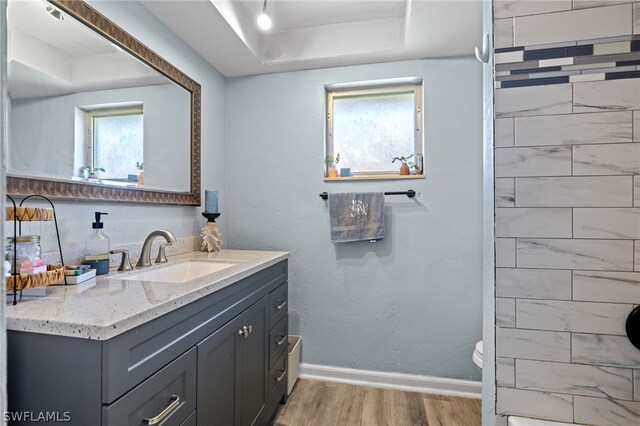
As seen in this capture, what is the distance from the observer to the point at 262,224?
223cm

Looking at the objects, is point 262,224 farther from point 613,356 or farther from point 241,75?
point 613,356

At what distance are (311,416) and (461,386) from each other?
0.98 m

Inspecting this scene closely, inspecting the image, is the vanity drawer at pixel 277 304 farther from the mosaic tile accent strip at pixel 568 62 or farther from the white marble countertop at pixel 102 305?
the mosaic tile accent strip at pixel 568 62

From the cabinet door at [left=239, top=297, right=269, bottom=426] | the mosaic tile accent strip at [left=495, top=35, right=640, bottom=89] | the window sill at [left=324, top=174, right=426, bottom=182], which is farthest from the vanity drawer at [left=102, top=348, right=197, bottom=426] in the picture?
the window sill at [left=324, top=174, right=426, bottom=182]

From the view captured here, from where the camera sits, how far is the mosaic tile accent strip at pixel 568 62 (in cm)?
67

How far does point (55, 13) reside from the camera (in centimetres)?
109

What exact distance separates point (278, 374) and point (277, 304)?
1.31 ft

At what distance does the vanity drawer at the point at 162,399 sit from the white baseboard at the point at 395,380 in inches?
52.4

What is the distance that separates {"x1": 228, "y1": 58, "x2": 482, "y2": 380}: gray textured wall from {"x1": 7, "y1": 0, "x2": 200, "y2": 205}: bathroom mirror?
0.61 m

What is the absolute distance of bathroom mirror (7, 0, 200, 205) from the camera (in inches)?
39.4

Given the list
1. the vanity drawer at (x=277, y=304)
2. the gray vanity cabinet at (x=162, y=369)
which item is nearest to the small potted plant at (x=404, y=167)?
the vanity drawer at (x=277, y=304)

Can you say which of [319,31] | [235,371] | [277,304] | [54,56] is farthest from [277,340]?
[319,31]

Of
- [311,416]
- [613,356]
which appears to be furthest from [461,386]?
[613,356]

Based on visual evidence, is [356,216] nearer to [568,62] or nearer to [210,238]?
[210,238]
